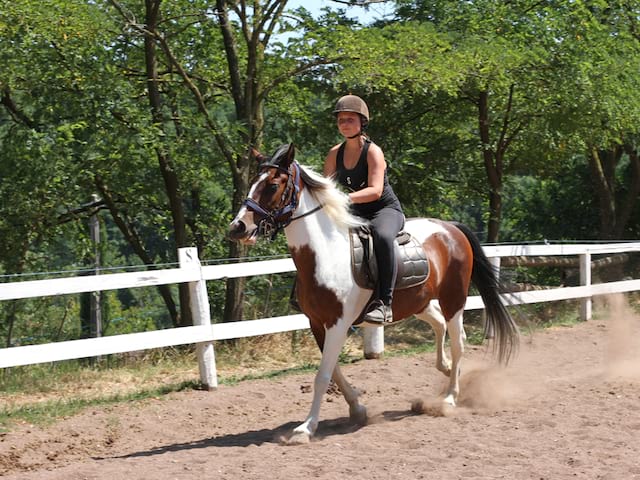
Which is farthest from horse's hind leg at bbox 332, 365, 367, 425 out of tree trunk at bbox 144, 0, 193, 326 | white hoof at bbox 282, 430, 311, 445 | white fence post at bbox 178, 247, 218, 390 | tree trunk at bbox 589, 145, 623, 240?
tree trunk at bbox 589, 145, 623, 240

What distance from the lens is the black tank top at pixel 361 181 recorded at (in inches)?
265

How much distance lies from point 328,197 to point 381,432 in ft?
6.20

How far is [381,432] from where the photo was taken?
21.2ft

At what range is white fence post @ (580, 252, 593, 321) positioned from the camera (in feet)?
43.5

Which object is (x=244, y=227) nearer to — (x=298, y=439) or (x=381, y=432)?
(x=298, y=439)

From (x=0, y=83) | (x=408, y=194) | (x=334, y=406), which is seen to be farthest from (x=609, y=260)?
(x=0, y=83)

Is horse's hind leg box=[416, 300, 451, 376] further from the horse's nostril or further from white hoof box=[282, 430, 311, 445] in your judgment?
the horse's nostril

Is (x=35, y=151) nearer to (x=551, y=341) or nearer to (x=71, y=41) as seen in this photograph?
(x=71, y=41)

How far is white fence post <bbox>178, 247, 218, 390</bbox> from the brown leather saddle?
242 centimetres

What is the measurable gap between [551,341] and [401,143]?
4.62 meters

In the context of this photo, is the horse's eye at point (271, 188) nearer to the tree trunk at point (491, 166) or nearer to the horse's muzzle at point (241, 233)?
the horse's muzzle at point (241, 233)

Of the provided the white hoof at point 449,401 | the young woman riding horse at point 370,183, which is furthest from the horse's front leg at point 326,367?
the white hoof at point 449,401

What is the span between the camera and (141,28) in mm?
11328

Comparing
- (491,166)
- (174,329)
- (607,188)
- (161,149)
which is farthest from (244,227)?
(607,188)
